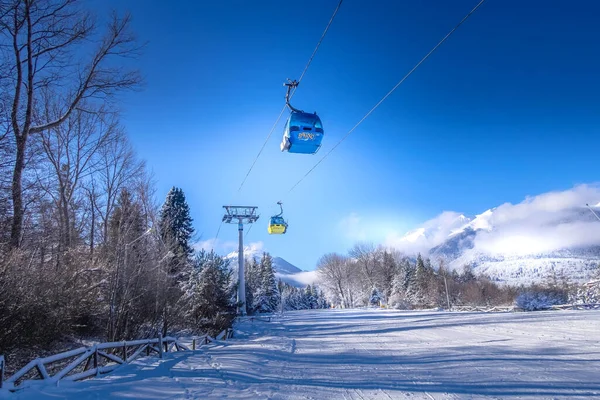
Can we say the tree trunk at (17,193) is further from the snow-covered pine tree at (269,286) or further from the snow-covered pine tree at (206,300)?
the snow-covered pine tree at (269,286)

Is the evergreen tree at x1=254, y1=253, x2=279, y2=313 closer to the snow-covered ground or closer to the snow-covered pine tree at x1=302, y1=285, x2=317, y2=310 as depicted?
the snow-covered pine tree at x1=302, y1=285, x2=317, y2=310

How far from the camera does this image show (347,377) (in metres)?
7.96

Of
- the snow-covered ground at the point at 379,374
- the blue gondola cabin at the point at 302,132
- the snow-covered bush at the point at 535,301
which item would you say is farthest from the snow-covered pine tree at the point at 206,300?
the snow-covered bush at the point at 535,301

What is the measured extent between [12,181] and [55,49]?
15.6 ft

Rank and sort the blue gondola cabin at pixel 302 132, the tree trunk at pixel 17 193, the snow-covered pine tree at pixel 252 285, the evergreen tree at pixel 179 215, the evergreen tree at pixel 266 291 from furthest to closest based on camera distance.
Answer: the evergreen tree at pixel 266 291
the snow-covered pine tree at pixel 252 285
the evergreen tree at pixel 179 215
the tree trunk at pixel 17 193
the blue gondola cabin at pixel 302 132

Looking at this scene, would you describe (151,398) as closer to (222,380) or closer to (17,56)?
(222,380)

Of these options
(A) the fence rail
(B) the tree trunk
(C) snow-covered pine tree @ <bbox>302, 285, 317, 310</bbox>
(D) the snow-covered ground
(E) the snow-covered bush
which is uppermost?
(B) the tree trunk

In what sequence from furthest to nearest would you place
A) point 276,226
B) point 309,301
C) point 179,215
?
point 309,301
point 179,215
point 276,226

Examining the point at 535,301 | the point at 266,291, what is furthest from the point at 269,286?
the point at 535,301

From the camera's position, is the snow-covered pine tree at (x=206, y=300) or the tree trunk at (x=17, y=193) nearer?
the tree trunk at (x=17, y=193)

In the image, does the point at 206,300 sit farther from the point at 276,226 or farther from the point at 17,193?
the point at 17,193

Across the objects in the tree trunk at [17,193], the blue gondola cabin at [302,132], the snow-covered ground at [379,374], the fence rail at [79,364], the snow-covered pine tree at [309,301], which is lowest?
the snow-covered pine tree at [309,301]

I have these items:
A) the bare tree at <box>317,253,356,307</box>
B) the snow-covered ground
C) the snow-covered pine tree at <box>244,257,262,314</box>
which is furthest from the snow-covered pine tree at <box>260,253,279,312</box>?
the snow-covered ground

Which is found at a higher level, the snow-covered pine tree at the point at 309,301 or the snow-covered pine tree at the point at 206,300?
the snow-covered pine tree at the point at 206,300
